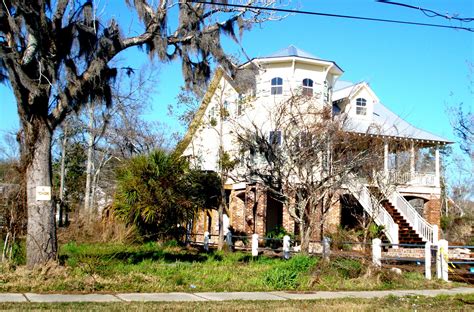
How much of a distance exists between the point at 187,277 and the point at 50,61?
242 inches

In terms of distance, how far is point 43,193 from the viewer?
14.2 m

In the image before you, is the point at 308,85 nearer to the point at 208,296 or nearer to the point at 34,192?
the point at 34,192

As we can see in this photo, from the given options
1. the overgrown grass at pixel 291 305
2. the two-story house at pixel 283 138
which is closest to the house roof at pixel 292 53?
the two-story house at pixel 283 138

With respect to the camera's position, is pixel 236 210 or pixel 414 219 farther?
pixel 236 210

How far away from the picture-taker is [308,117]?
75.5 ft

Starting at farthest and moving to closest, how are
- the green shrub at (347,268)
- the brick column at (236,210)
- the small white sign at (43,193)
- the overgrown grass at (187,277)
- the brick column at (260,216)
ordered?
the brick column at (236,210)
the brick column at (260,216)
the green shrub at (347,268)
the small white sign at (43,193)
the overgrown grass at (187,277)

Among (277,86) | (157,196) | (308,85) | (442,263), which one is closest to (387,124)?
(308,85)

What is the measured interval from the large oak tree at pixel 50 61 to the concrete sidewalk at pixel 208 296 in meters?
2.80

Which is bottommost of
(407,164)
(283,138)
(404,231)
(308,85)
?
(404,231)

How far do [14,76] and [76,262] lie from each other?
15.3ft

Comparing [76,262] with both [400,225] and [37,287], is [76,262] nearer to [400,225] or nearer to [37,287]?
[37,287]

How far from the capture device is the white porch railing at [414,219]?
90.6 feet

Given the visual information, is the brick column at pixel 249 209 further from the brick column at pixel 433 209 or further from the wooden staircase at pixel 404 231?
the brick column at pixel 433 209

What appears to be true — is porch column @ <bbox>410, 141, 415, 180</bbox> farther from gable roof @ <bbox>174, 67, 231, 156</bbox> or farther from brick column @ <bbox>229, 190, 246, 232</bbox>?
gable roof @ <bbox>174, 67, 231, 156</bbox>
